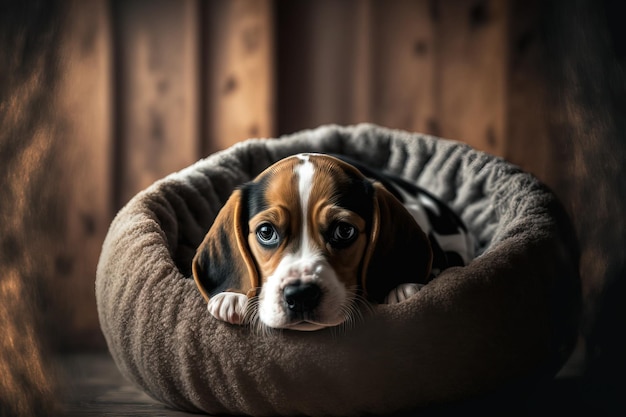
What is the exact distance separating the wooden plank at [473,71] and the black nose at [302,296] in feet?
7.19

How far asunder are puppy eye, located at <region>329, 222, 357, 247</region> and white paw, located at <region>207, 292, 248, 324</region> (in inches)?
10.8

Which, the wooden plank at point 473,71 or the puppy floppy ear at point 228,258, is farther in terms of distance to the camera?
the wooden plank at point 473,71

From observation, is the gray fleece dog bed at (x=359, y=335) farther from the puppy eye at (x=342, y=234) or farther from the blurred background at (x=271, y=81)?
the blurred background at (x=271, y=81)

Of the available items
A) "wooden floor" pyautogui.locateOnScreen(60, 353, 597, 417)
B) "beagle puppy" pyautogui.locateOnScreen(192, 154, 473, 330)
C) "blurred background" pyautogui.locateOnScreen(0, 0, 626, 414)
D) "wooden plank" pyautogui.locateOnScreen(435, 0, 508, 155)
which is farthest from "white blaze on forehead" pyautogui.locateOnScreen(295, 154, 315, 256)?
"wooden plank" pyautogui.locateOnScreen(435, 0, 508, 155)

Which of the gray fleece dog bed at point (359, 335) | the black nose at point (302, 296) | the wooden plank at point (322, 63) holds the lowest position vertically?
the gray fleece dog bed at point (359, 335)

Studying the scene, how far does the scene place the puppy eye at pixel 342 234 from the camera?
1.91 meters

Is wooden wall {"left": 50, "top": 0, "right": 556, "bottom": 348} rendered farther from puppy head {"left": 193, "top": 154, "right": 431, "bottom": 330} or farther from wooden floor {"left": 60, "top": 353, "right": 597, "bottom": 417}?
puppy head {"left": 193, "top": 154, "right": 431, "bottom": 330}

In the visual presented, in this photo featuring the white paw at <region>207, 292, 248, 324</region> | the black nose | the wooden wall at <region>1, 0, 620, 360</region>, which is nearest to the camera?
the black nose

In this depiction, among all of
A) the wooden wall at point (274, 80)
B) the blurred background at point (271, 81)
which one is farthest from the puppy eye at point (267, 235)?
the wooden wall at point (274, 80)

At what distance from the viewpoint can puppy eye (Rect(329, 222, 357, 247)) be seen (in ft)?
6.28

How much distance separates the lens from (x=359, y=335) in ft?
6.01

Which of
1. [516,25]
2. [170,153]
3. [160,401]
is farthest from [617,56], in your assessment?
[170,153]

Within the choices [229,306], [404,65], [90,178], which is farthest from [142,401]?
[404,65]

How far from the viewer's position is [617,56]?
1.44 metres
